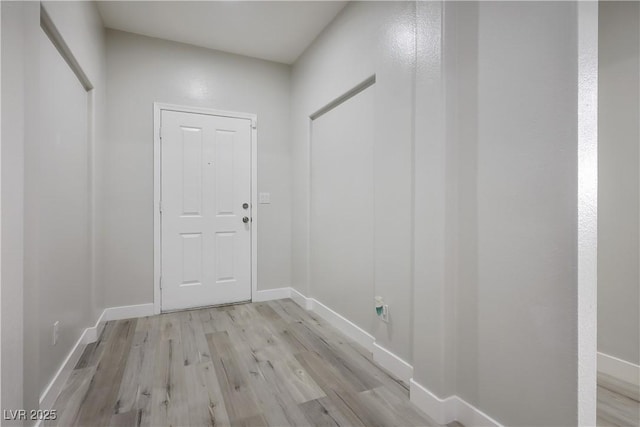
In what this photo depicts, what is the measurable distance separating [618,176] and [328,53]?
91.7 inches

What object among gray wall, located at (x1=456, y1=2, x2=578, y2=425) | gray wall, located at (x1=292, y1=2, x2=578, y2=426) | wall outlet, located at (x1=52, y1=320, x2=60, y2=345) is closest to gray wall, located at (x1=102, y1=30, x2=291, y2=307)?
wall outlet, located at (x1=52, y1=320, x2=60, y2=345)

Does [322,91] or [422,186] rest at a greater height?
[322,91]

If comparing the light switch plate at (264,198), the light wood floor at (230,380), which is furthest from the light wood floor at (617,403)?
the light switch plate at (264,198)

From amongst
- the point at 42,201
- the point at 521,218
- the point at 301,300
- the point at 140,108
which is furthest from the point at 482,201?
the point at 140,108

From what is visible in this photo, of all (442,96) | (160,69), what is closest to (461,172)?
(442,96)

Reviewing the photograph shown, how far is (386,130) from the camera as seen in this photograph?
6.64 feet

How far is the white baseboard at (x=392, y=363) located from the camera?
1.86 metres

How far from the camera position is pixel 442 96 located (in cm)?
154

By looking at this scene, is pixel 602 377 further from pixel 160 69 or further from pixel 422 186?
pixel 160 69

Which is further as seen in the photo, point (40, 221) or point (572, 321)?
point (40, 221)

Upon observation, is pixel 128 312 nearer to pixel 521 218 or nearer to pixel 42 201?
pixel 42 201

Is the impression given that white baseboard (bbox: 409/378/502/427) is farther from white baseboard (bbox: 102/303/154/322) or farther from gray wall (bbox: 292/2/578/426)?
white baseboard (bbox: 102/303/154/322)

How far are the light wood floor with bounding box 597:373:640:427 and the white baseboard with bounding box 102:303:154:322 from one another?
3.36 metres

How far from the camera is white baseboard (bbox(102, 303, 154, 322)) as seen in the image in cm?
289
